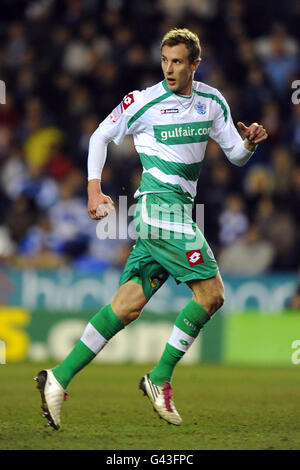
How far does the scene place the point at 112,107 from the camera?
550 inches

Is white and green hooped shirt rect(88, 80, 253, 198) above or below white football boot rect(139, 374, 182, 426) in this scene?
above

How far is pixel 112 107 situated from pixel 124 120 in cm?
817

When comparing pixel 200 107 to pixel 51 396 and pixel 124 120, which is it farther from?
pixel 51 396

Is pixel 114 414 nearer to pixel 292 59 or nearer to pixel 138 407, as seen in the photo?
pixel 138 407

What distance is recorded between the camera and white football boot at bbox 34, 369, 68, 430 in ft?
18.1

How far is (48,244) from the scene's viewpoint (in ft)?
41.0

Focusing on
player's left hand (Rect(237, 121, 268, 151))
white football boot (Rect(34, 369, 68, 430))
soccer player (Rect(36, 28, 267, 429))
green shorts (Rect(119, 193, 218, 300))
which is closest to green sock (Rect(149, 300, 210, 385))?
soccer player (Rect(36, 28, 267, 429))

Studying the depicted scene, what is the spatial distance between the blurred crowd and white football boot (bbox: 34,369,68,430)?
6.56 m

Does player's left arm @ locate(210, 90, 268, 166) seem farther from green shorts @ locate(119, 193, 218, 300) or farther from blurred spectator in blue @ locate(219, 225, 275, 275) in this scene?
blurred spectator in blue @ locate(219, 225, 275, 275)

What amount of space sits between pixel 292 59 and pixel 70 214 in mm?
3972

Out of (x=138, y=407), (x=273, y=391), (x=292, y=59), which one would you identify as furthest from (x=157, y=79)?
(x=138, y=407)
